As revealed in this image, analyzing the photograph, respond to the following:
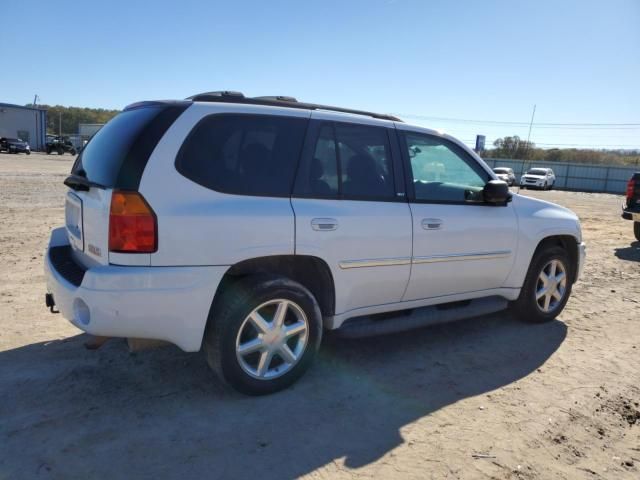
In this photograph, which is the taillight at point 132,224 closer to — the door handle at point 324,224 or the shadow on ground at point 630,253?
the door handle at point 324,224

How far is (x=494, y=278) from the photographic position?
4.54 m

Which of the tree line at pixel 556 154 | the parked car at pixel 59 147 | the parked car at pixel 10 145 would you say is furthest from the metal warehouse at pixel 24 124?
the tree line at pixel 556 154

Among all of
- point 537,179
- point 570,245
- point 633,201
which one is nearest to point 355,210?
point 570,245

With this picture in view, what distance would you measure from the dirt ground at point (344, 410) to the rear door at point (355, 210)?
705 mm

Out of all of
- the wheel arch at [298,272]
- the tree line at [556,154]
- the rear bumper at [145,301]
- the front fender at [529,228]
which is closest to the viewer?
the rear bumper at [145,301]

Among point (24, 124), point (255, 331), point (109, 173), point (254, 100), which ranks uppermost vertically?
point (24, 124)

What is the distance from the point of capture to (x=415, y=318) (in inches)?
161

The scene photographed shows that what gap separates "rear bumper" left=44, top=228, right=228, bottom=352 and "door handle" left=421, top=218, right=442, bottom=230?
1.67 m

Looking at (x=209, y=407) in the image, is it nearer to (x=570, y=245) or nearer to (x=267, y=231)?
(x=267, y=231)

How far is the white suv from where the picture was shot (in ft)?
9.42

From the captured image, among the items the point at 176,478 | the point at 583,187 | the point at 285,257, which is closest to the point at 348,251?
the point at 285,257

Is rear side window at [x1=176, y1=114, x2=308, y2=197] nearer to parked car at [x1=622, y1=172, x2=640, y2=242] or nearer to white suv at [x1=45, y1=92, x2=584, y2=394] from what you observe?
white suv at [x1=45, y1=92, x2=584, y2=394]

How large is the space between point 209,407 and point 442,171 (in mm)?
2651

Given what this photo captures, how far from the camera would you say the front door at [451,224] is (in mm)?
3969
